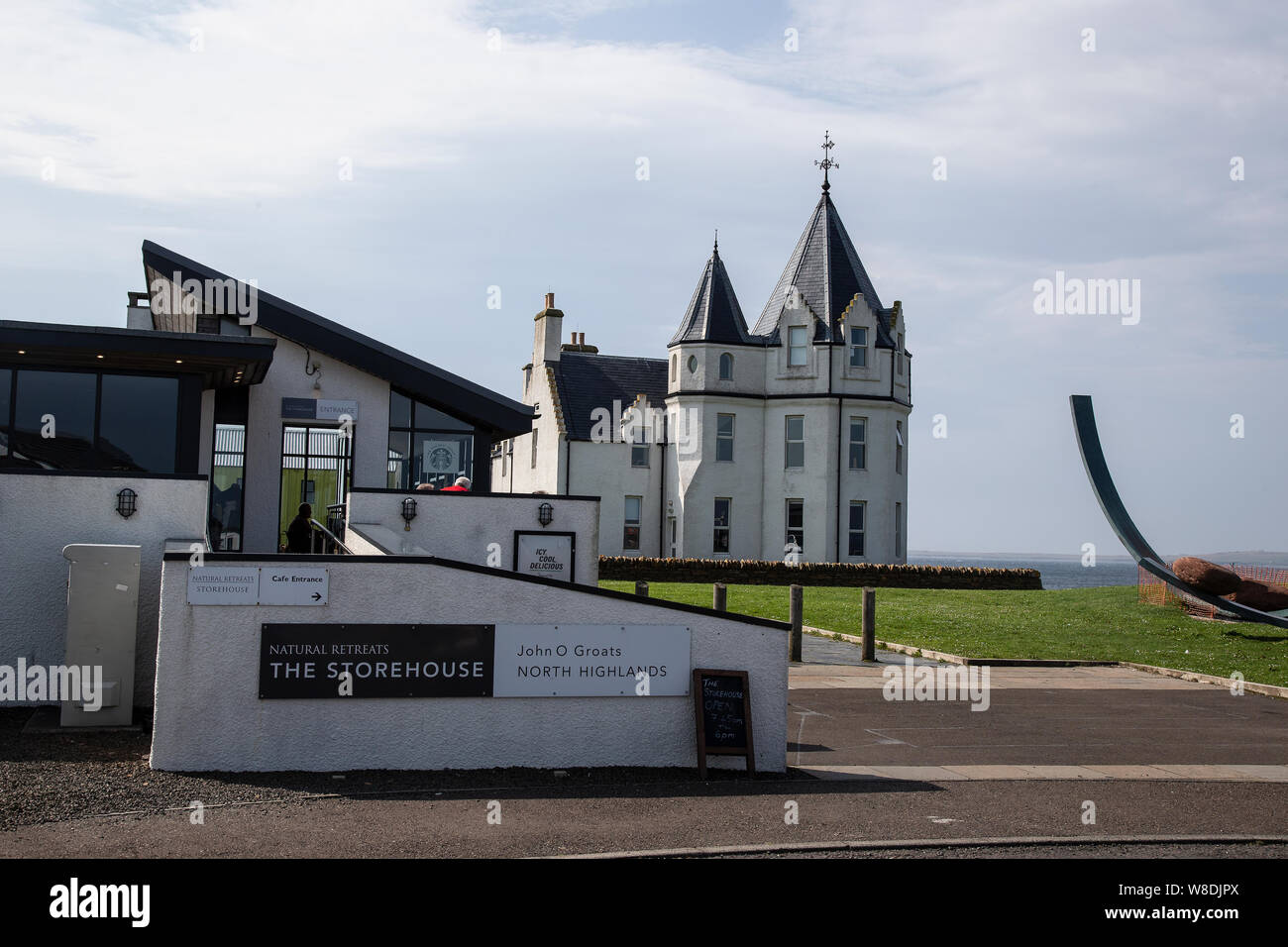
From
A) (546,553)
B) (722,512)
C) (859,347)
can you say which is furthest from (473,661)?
(859,347)

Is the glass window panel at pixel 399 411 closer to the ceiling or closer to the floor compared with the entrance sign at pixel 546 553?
closer to the ceiling

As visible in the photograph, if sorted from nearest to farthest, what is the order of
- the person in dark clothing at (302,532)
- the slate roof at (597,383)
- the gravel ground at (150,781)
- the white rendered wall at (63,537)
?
1. the gravel ground at (150,781)
2. the white rendered wall at (63,537)
3. the person in dark clothing at (302,532)
4. the slate roof at (597,383)

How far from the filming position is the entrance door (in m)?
19.2

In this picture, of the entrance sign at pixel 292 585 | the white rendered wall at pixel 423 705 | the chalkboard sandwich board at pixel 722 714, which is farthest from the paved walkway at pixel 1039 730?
the entrance sign at pixel 292 585

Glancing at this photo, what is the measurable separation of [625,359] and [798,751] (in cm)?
3916

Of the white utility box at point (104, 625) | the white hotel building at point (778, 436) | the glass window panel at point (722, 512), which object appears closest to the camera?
the white utility box at point (104, 625)

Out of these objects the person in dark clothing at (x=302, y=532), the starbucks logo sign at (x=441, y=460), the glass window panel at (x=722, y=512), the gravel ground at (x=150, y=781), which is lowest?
the gravel ground at (x=150, y=781)

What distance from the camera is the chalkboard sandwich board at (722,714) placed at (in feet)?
37.2

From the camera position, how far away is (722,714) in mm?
11523

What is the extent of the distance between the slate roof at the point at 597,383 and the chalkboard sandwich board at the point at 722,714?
3537 centimetres

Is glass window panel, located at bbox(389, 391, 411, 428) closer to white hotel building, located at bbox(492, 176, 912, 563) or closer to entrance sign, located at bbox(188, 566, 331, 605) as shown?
entrance sign, located at bbox(188, 566, 331, 605)
